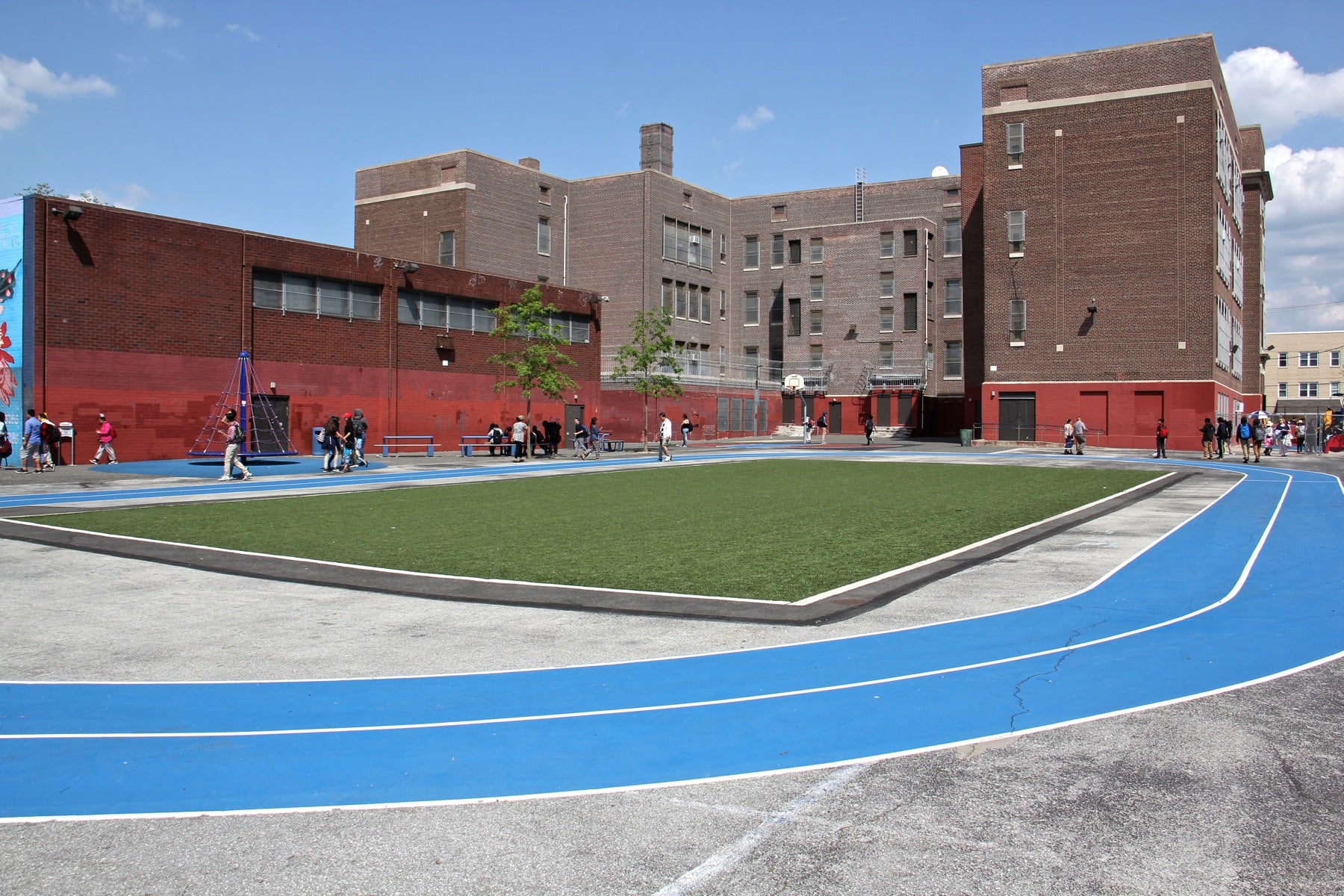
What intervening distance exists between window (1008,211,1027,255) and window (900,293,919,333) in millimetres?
19010

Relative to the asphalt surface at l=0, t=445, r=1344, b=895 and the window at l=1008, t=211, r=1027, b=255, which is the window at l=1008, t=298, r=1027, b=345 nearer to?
the window at l=1008, t=211, r=1027, b=255

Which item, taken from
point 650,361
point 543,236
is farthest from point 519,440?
point 543,236

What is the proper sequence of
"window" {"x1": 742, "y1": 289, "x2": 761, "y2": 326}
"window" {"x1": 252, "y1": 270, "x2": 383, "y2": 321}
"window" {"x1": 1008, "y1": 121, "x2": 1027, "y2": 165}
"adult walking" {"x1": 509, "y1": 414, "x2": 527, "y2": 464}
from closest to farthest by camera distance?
"window" {"x1": 252, "y1": 270, "x2": 383, "y2": 321} < "adult walking" {"x1": 509, "y1": 414, "x2": 527, "y2": 464} < "window" {"x1": 1008, "y1": 121, "x2": 1027, "y2": 165} < "window" {"x1": 742, "y1": 289, "x2": 761, "y2": 326}

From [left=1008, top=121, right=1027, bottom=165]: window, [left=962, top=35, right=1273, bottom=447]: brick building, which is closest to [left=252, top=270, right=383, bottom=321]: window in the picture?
[left=962, top=35, right=1273, bottom=447]: brick building

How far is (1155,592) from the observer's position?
1105 cm

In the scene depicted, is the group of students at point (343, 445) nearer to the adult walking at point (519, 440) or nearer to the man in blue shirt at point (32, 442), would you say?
the adult walking at point (519, 440)

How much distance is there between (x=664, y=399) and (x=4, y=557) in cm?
4820

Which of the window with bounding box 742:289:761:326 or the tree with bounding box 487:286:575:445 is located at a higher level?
the window with bounding box 742:289:761:326

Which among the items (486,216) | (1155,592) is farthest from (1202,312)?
(1155,592)

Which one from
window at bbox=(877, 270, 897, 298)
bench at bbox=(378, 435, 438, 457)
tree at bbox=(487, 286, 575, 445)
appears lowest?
bench at bbox=(378, 435, 438, 457)

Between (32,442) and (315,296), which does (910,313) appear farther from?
(32,442)

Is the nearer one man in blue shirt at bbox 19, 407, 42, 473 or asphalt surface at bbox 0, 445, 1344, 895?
asphalt surface at bbox 0, 445, 1344, 895

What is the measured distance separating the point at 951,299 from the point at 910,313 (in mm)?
4784

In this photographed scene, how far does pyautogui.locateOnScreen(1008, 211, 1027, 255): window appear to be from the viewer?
5522 cm
